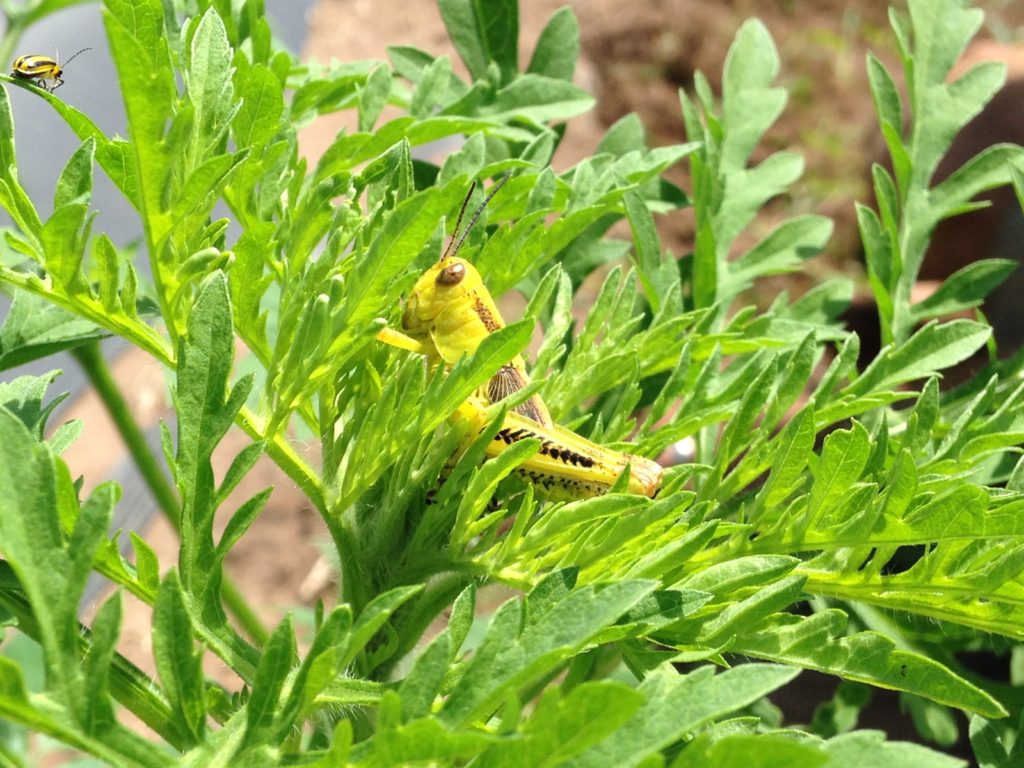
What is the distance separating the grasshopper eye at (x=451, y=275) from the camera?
1130mm

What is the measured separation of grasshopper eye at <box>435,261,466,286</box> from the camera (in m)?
1.13

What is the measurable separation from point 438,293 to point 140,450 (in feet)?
2.99

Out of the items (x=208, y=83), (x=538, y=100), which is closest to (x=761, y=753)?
(x=208, y=83)

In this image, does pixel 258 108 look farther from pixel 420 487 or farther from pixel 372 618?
pixel 372 618

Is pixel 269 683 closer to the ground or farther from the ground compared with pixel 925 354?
farther from the ground

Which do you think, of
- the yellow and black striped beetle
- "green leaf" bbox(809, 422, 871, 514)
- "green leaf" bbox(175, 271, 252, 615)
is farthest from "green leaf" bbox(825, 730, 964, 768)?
the yellow and black striped beetle

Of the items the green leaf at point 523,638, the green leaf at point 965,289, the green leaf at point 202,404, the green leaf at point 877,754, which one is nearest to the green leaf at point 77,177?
the green leaf at point 202,404

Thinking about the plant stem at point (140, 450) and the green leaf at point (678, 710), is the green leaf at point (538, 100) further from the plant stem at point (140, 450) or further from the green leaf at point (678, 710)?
the green leaf at point (678, 710)

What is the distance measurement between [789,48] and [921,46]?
4360mm

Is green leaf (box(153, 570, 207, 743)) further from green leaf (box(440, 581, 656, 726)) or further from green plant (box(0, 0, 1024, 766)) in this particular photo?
green leaf (box(440, 581, 656, 726))

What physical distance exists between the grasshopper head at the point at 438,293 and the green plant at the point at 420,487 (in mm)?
34

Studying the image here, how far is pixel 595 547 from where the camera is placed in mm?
940

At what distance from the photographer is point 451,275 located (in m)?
1.14

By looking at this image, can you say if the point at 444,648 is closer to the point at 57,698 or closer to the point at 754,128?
the point at 57,698
